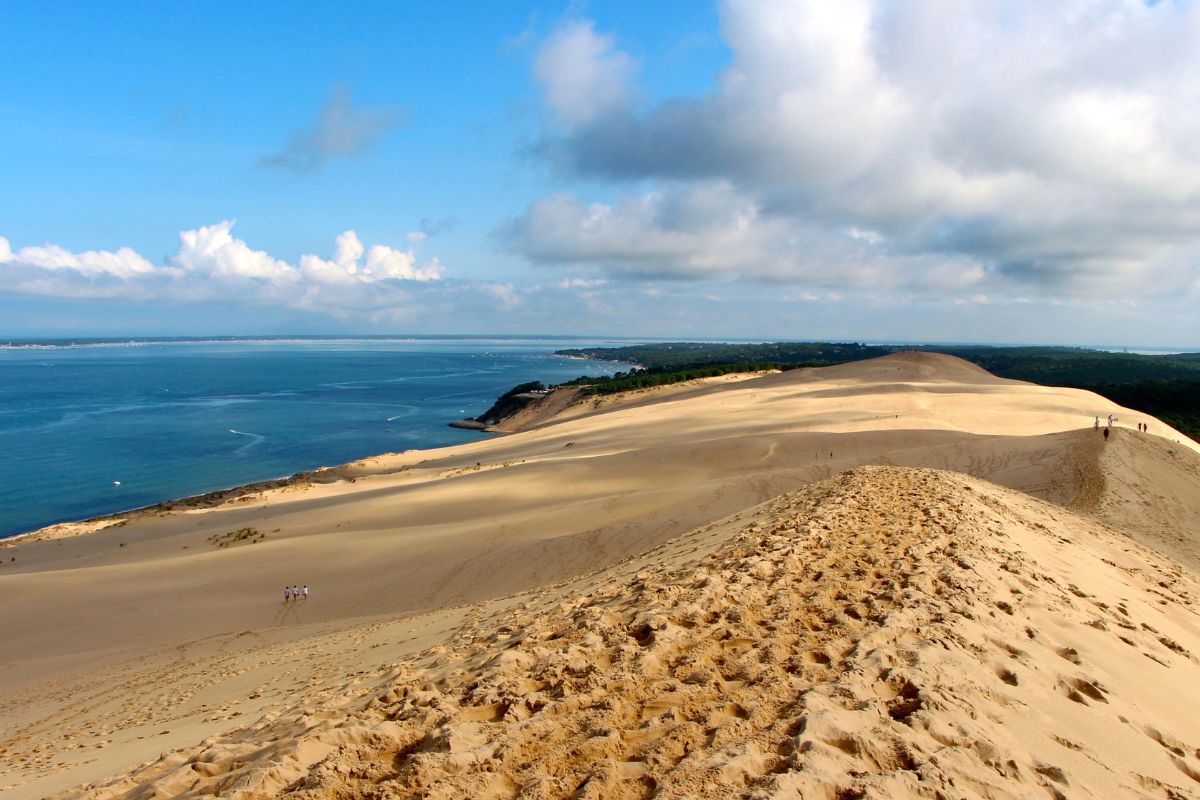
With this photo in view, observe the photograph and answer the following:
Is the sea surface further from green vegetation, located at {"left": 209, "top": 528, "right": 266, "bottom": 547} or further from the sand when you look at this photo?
the sand

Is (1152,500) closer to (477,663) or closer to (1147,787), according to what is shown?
(1147,787)

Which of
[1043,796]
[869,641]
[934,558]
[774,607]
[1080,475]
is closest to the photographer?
[1043,796]

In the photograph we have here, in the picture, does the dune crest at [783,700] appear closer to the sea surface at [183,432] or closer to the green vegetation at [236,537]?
the green vegetation at [236,537]

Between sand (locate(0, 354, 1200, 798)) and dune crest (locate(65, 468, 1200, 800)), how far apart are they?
25 millimetres

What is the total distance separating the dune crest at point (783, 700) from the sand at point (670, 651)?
1.0 inches

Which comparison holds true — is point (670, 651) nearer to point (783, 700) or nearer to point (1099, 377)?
point (783, 700)

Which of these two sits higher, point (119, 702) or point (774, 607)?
point (774, 607)

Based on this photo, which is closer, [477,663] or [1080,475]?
[477,663]

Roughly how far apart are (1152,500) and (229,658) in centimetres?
1896

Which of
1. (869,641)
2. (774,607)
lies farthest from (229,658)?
(869,641)

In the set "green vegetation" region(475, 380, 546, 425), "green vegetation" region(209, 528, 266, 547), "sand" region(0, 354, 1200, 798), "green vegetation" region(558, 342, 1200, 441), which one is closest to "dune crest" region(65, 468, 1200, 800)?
"sand" region(0, 354, 1200, 798)

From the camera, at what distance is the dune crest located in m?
3.83

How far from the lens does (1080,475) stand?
16.9 metres

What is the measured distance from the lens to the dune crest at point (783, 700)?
3832mm
